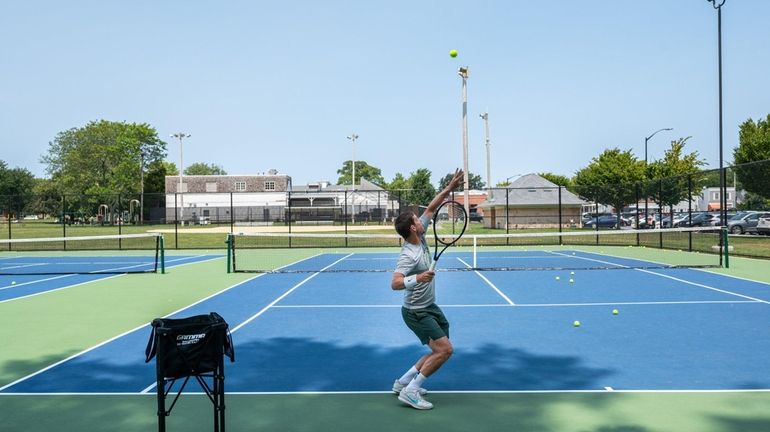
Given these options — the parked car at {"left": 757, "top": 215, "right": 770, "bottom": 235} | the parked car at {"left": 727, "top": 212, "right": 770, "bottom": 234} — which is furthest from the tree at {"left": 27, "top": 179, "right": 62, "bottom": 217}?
the parked car at {"left": 757, "top": 215, "right": 770, "bottom": 235}

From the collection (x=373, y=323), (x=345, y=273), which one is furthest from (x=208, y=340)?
(x=345, y=273)

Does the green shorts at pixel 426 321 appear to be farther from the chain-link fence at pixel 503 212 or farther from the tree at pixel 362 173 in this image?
the tree at pixel 362 173

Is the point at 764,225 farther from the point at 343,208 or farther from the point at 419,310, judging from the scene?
the point at 343,208

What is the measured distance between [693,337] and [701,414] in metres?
3.18

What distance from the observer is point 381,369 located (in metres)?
6.52

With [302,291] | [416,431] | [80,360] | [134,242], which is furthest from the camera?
[134,242]

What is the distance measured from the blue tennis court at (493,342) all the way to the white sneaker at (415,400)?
2.14 ft

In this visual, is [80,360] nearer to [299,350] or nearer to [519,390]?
[299,350]

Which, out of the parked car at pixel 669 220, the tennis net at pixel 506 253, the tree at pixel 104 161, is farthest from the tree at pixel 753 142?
the tree at pixel 104 161

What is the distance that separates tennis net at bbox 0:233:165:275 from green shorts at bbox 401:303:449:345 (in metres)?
12.7

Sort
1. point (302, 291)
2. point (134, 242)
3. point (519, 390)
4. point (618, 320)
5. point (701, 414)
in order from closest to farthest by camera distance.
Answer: point (701, 414) < point (519, 390) < point (618, 320) < point (302, 291) < point (134, 242)

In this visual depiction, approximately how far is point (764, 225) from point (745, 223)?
226 centimetres

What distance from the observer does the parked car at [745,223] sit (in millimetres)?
29294

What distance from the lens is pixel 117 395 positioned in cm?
573
